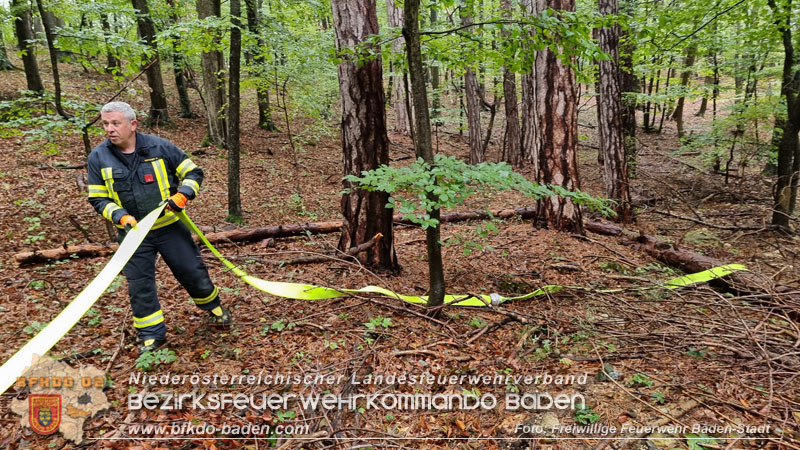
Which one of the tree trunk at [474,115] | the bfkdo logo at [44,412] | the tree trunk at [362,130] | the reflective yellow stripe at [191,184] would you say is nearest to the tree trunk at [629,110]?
the tree trunk at [474,115]

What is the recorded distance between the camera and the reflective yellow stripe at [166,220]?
3.24 meters

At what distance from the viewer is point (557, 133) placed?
5902 millimetres

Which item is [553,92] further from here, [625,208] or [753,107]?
[753,107]

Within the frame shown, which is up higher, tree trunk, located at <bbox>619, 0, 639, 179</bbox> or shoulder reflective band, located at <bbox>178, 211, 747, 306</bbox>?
tree trunk, located at <bbox>619, 0, 639, 179</bbox>

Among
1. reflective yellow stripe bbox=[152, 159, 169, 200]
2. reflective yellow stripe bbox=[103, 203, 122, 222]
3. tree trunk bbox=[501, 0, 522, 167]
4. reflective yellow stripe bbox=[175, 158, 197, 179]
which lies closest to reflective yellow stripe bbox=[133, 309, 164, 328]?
reflective yellow stripe bbox=[103, 203, 122, 222]

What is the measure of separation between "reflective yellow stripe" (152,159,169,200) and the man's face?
0.27 metres

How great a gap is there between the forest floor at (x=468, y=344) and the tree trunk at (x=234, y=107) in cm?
161

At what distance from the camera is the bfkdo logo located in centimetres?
240

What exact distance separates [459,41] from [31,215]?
26.1 feet

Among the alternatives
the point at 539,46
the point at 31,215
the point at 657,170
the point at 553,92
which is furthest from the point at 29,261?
the point at 657,170

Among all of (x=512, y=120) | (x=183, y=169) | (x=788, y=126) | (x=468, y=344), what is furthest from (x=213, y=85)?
(x=788, y=126)

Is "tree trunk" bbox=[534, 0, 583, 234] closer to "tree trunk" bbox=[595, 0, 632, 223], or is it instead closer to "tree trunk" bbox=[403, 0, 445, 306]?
"tree trunk" bbox=[595, 0, 632, 223]

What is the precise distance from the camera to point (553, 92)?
19.1ft

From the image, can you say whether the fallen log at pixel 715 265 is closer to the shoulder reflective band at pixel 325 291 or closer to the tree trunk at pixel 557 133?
the shoulder reflective band at pixel 325 291
